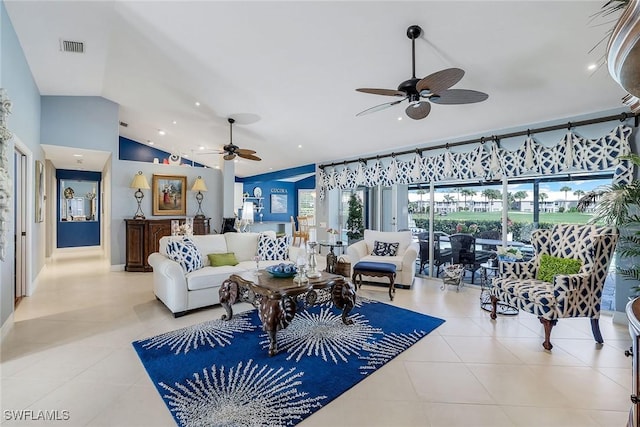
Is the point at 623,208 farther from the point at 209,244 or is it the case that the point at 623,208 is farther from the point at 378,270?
the point at 209,244

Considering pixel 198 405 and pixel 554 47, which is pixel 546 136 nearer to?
pixel 554 47

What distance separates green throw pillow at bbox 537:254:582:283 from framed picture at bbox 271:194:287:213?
10325mm

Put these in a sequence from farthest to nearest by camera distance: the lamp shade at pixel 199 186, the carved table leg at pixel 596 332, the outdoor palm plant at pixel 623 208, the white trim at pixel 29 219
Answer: the lamp shade at pixel 199 186 < the white trim at pixel 29 219 < the outdoor palm plant at pixel 623 208 < the carved table leg at pixel 596 332

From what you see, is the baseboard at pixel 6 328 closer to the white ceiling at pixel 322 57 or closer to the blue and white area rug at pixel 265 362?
the blue and white area rug at pixel 265 362

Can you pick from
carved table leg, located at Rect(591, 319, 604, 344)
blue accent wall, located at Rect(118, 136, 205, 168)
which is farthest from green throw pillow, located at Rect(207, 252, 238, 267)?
blue accent wall, located at Rect(118, 136, 205, 168)

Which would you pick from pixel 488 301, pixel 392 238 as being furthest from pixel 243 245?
pixel 488 301

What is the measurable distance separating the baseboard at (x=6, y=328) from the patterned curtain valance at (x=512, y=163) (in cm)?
598

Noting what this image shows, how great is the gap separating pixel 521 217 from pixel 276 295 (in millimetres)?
4259

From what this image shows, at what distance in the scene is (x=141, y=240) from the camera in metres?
6.11

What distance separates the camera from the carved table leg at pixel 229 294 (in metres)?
3.28

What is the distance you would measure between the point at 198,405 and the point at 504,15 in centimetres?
398

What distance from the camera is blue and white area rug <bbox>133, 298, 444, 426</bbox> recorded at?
1949 millimetres

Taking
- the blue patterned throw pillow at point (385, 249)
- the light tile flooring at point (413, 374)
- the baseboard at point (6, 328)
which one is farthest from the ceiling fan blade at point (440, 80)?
the baseboard at point (6, 328)

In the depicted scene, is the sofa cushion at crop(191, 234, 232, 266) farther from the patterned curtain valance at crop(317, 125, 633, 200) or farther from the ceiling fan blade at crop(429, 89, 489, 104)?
the patterned curtain valance at crop(317, 125, 633, 200)
